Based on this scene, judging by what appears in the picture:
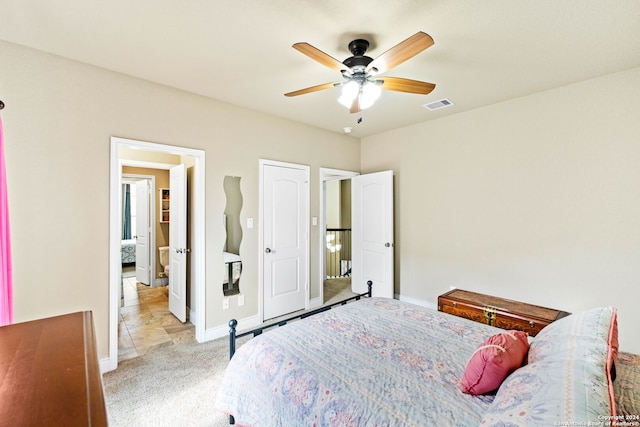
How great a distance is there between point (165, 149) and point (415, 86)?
2.45m

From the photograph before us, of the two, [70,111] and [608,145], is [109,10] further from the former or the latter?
[608,145]

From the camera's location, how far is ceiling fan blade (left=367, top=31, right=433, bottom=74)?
1599 millimetres

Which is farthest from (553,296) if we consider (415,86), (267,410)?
(267,410)

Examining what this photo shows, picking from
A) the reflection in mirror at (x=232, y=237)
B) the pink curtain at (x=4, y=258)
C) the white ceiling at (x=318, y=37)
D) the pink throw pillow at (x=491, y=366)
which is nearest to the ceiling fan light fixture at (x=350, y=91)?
the white ceiling at (x=318, y=37)

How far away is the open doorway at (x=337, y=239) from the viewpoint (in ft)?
16.5

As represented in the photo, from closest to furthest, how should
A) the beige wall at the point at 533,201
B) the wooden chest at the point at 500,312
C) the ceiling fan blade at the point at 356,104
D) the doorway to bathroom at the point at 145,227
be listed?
the ceiling fan blade at the point at 356,104
the wooden chest at the point at 500,312
the beige wall at the point at 533,201
the doorway to bathroom at the point at 145,227

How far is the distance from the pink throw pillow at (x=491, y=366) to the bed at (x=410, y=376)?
0.10ft

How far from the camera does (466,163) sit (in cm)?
366

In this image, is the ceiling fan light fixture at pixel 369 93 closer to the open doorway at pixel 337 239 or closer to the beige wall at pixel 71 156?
the beige wall at pixel 71 156

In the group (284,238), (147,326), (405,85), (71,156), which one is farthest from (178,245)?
(405,85)

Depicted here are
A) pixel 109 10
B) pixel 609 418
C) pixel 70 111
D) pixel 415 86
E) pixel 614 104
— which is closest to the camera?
pixel 609 418

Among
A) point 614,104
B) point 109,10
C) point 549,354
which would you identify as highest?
point 109,10

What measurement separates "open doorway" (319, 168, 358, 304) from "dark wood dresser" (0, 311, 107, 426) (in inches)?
138

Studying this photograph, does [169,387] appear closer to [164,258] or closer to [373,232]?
[373,232]
